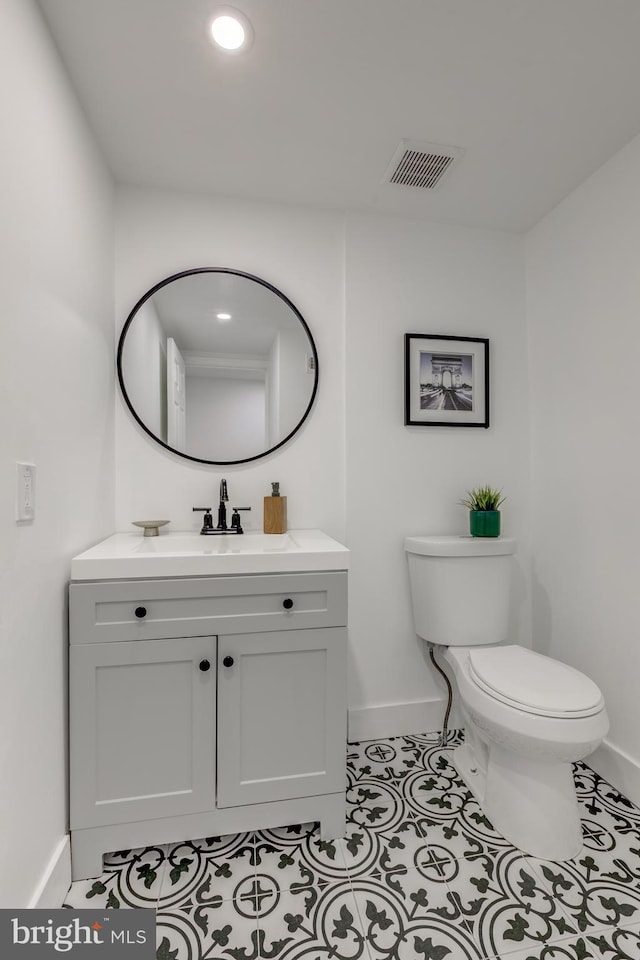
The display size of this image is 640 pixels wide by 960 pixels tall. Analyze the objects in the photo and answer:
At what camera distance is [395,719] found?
2041mm

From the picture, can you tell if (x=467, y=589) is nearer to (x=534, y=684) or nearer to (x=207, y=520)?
(x=534, y=684)

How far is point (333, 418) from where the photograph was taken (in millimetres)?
2047

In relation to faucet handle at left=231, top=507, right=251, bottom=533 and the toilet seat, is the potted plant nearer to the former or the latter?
the toilet seat

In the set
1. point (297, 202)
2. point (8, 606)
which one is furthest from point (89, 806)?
point (297, 202)

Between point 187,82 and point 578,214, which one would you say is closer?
point 187,82

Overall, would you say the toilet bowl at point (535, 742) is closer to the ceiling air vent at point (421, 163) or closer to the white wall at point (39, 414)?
the white wall at point (39, 414)

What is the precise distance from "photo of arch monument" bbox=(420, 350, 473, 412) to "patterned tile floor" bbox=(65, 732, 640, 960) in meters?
1.54

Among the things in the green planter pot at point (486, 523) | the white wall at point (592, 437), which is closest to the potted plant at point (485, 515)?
the green planter pot at point (486, 523)

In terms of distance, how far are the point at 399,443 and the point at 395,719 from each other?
3.95 ft

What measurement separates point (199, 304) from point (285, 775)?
174 centimetres

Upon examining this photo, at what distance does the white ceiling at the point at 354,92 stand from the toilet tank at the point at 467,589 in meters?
1.44

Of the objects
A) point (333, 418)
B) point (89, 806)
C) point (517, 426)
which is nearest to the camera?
point (89, 806)

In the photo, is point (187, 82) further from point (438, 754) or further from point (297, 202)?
point (438, 754)

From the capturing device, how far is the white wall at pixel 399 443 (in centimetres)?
204
